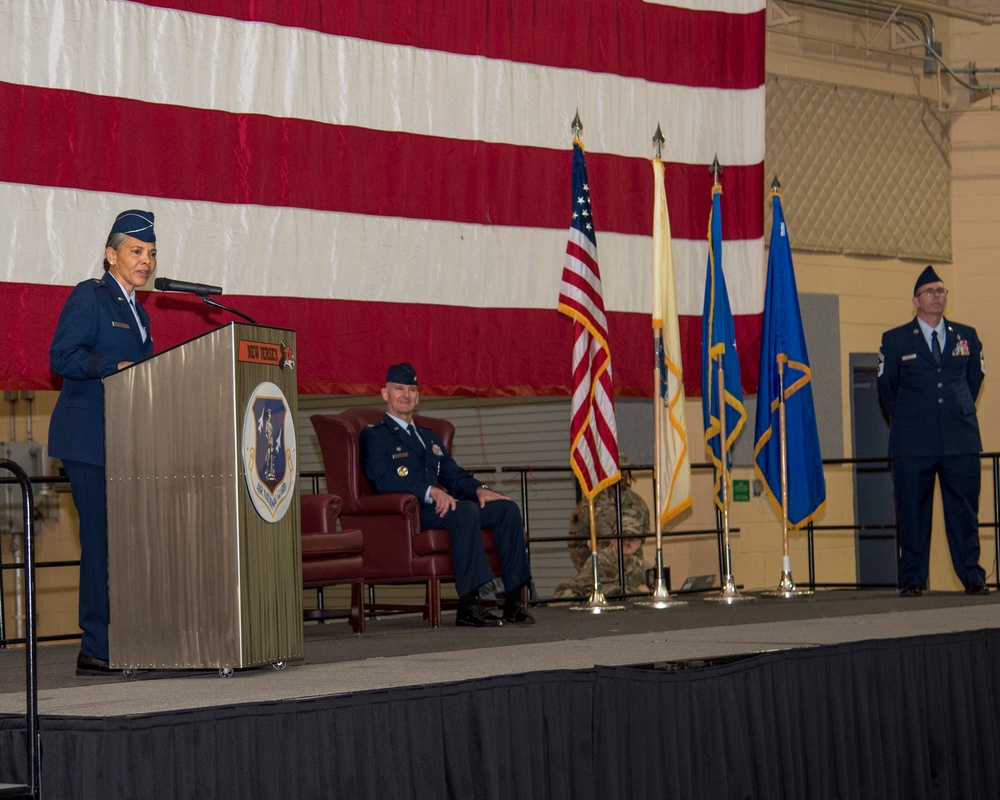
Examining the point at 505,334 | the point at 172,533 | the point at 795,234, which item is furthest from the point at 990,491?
the point at 172,533

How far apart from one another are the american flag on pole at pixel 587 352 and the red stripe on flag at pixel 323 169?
36cm

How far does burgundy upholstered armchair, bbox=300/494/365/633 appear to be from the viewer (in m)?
5.47

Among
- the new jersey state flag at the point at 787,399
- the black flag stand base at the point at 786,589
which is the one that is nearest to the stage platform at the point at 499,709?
the black flag stand base at the point at 786,589

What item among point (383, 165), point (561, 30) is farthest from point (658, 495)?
point (561, 30)

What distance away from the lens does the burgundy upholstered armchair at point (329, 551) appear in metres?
5.47

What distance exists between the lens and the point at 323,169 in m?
5.91

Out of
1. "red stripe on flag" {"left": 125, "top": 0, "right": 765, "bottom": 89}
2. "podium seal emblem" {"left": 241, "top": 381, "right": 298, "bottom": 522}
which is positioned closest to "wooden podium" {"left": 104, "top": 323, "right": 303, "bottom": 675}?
"podium seal emblem" {"left": 241, "top": 381, "right": 298, "bottom": 522}

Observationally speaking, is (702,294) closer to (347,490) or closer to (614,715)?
(347,490)

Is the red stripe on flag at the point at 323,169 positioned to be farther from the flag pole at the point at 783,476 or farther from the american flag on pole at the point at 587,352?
the flag pole at the point at 783,476

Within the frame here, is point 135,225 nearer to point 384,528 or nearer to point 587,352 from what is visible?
point 384,528

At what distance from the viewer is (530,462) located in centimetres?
966

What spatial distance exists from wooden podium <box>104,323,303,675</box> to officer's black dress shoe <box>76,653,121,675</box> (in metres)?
0.15

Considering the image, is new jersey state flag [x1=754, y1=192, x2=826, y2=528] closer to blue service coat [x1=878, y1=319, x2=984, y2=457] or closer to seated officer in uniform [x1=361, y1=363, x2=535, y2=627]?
blue service coat [x1=878, y1=319, x2=984, y2=457]

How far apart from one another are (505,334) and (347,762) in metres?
3.61
